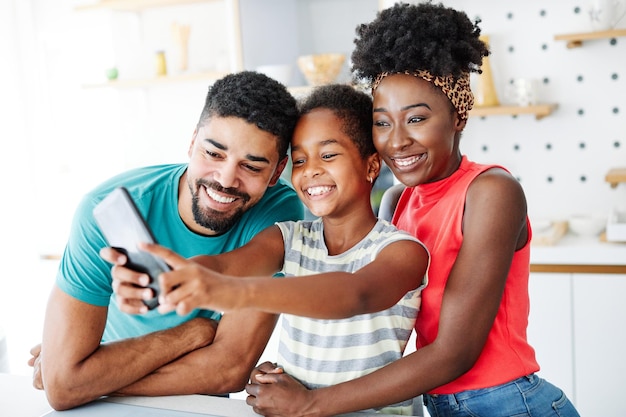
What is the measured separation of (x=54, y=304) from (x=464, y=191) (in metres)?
0.82

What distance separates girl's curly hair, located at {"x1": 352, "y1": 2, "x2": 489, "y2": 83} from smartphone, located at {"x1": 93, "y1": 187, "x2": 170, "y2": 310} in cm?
61

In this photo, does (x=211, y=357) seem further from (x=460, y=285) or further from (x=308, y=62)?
(x=308, y=62)

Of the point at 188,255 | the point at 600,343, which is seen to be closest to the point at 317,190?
the point at 188,255

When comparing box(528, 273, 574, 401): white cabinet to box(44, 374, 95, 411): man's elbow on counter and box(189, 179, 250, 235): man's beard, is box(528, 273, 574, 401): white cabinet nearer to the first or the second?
box(189, 179, 250, 235): man's beard

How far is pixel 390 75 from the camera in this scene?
1.33 meters

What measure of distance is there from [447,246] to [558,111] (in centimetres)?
194

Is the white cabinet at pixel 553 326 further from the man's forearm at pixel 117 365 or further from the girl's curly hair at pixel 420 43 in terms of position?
the man's forearm at pixel 117 365

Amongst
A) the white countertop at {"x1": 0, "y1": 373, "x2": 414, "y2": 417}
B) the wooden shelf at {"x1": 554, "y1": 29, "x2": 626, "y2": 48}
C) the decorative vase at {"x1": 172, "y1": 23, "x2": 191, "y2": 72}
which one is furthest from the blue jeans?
the decorative vase at {"x1": 172, "y1": 23, "x2": 191, "y2": 72}

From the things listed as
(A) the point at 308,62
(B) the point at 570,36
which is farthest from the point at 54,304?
(B) the point at 570,36

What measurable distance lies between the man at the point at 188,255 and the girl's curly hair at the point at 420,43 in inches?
7.2

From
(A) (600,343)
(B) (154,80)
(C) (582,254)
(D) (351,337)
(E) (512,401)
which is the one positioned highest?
(B) (154,80)

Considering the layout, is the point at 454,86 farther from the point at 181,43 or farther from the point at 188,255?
the point at 181,43

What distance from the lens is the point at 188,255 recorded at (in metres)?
1.51

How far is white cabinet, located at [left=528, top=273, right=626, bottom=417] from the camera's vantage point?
8.31 ft
